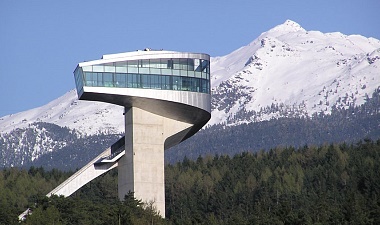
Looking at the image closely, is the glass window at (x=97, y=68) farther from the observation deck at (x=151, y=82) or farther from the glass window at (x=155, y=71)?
the glass window at (x=155, y=71)

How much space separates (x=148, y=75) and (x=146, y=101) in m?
2.14

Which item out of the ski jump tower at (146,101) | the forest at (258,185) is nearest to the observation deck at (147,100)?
the ski jump tower at (146,101)

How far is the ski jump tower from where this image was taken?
100m

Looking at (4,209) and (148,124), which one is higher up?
(148,124)

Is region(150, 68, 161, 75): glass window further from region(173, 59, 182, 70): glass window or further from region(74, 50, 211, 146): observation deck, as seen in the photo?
region(173, 59, 182, 70): glass window

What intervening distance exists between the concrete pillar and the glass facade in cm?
299

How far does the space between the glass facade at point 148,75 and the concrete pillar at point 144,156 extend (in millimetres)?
2994

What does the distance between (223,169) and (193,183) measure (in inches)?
301

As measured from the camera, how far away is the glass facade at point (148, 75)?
99.6 m

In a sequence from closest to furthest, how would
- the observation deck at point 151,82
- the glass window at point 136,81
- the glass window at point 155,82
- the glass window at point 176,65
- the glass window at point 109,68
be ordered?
the observation deck at point 151,82 → the glass window at point 109,68 → the glass window at point 136,81 → the glass window at point 155,82 → the glass window at point 176,65

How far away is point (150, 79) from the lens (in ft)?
332

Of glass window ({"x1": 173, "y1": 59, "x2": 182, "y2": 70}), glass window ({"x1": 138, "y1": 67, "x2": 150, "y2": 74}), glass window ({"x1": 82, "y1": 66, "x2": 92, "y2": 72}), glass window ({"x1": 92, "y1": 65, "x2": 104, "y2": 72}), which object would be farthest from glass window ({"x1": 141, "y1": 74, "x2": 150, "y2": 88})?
glass window ({"x1": 82, "y1": 66, "x2": 92, "y2": 72})

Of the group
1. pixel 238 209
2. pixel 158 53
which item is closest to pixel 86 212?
pixel 158 53

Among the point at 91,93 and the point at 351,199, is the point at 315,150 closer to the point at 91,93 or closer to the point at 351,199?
the point at 351,199
